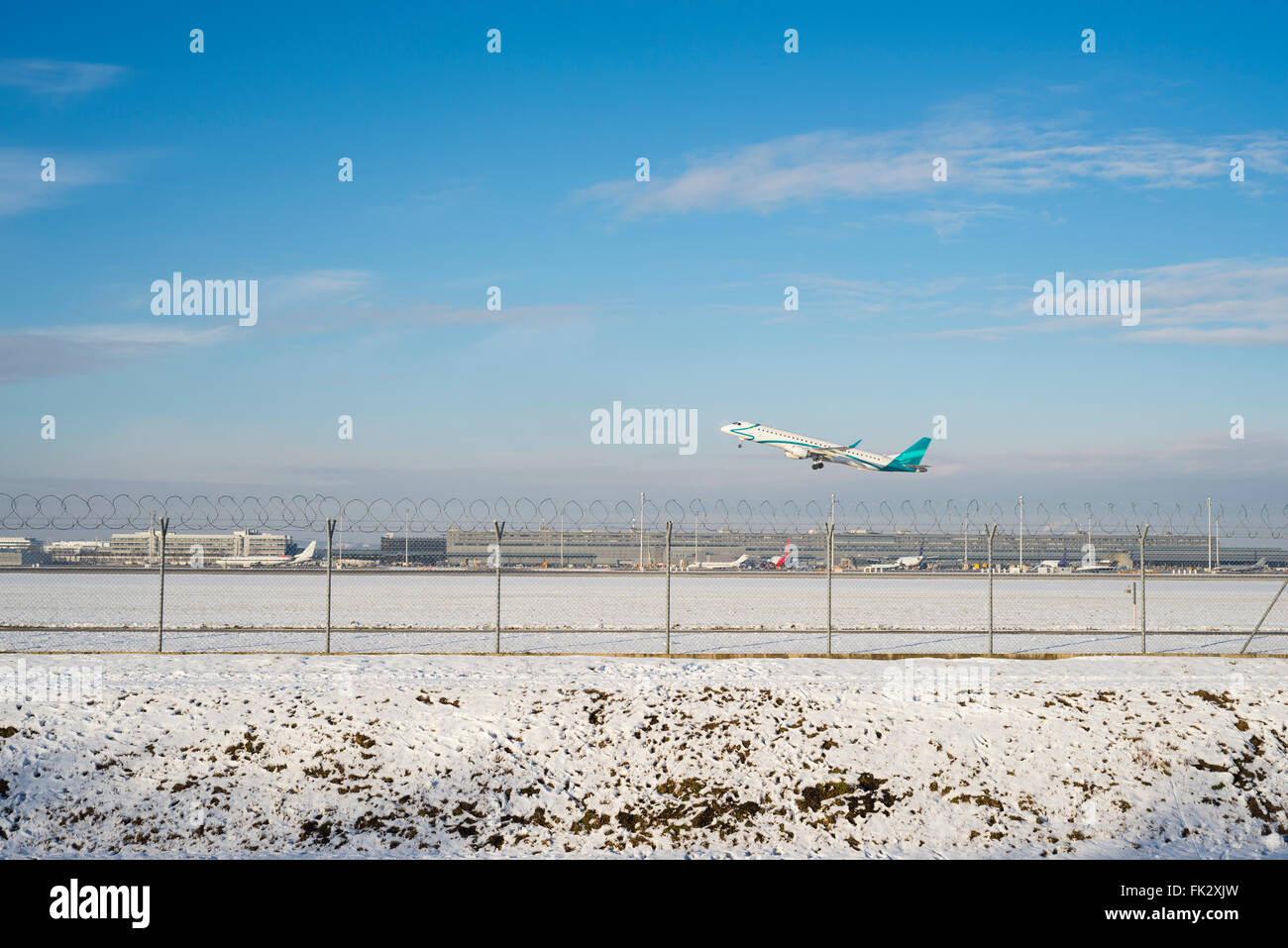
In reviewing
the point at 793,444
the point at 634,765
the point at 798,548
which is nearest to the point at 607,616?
the point at 634,765

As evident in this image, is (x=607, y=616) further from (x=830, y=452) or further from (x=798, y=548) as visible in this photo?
(x=798, y=548)

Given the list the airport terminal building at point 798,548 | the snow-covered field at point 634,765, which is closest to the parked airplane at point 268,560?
the airport terminal building at point 798,548

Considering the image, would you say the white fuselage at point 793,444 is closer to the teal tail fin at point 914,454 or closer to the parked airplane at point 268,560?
the teal tail fin at point 914,454

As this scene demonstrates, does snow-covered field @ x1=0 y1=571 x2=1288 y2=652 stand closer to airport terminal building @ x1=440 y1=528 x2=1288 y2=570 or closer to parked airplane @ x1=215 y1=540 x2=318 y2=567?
parked airplane @ x1=215 y1=540 x2=318 y2=567

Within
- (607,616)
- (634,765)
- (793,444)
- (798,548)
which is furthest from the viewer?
(798,548)
